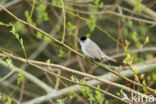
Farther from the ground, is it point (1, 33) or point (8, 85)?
point (1, 33)

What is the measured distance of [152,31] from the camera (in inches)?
238

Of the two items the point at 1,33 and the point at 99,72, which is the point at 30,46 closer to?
the point at 1,33

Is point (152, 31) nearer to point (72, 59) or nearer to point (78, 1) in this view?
point (72, 59)

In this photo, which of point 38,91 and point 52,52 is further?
point 52,52

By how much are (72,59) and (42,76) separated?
2.07ft

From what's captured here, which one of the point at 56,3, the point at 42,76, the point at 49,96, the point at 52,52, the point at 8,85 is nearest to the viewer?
the point at 49,96

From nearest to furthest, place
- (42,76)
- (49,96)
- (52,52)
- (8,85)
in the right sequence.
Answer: (49,96), (8,85), (42,76), (52,52)

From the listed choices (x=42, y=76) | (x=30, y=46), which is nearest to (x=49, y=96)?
(x=42, y=76)

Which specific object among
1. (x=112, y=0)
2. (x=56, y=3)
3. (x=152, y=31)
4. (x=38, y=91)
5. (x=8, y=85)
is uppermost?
(x=56, y=3)

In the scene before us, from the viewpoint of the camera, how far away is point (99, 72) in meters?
5.87

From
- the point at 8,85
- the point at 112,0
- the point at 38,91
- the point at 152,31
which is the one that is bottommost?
the point at 38,91

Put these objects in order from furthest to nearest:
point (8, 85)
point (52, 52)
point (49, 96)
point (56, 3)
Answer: point (52, 52) < point (8, 85) < point (56, 3) < point (49, 96)

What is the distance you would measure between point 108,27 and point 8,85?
2.51m

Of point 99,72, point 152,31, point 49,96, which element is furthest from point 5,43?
point 152,31
